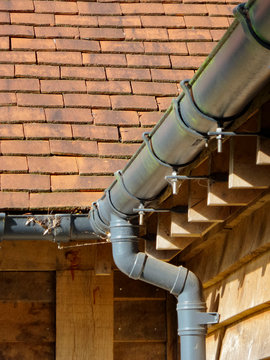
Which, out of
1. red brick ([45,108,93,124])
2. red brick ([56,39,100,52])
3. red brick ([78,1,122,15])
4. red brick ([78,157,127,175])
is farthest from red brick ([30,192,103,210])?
red brick ([78,1,122,15])

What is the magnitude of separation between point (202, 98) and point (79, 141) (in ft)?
6.15

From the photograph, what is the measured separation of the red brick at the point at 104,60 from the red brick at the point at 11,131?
62 centimetres

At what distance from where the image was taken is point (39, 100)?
4375mm

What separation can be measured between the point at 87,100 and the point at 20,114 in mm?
367

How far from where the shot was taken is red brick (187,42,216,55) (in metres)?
4.75

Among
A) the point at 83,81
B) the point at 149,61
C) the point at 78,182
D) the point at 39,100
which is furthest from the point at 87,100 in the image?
the point at 78,182

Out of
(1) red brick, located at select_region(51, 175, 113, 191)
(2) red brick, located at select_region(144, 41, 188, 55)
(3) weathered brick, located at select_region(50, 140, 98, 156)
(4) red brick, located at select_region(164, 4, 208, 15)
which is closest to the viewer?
(1) red brick, located at select_region(51, 175, 113, 191)

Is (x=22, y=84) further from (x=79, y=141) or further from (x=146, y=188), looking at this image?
(x=146, y=188)

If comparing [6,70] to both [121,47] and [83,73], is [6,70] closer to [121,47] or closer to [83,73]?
[83,73]

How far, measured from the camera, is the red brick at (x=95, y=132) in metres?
4.25

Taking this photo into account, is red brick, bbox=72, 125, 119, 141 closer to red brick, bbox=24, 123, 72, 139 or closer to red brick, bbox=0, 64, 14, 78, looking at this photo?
red brick, bbox=24, 123, 72, 139

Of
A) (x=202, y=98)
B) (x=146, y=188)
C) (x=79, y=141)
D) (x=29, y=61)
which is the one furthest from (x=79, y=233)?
(x=202, y=98)

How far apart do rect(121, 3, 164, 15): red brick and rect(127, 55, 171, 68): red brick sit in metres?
0.39

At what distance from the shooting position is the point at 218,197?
304cm
